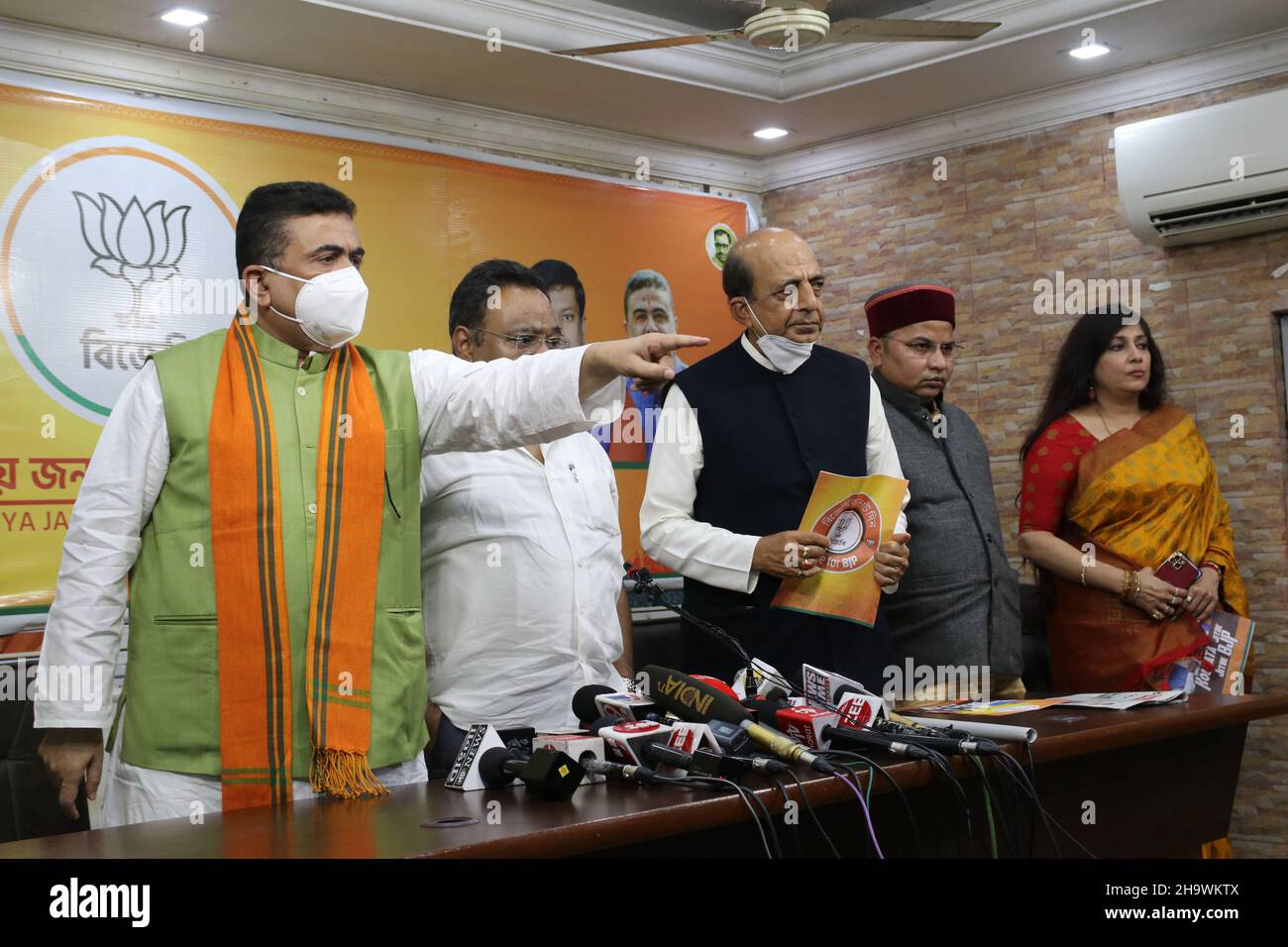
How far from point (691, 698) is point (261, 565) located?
0.71 m

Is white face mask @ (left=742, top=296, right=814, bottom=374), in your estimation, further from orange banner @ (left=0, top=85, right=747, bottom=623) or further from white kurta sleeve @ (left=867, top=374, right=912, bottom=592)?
orange banner @ (left=0, top=85, right=747, bottom=623)

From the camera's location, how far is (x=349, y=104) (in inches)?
180

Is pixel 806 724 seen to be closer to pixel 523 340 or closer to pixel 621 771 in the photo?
pixel 621 771

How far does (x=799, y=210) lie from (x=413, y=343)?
202cm

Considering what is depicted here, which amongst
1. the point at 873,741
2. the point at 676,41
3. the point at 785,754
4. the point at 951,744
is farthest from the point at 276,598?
the point at 676,41

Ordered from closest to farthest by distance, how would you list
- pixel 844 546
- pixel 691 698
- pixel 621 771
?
1. pixel 621 771
2. pixel 691 698
3. pixel 844 546

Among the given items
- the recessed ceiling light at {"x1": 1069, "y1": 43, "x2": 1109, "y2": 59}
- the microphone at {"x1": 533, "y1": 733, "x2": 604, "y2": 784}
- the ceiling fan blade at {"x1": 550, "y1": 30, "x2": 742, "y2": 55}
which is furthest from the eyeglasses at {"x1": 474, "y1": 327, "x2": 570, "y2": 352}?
the recessed ceiling light at {"x1": 1069, "y1": 43, "x2": 1109, "y2": 59}

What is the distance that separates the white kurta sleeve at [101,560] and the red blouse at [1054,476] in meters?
2.67

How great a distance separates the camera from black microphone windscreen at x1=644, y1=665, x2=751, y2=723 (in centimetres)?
192

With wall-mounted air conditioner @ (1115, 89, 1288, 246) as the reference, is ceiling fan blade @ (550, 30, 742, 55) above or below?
above

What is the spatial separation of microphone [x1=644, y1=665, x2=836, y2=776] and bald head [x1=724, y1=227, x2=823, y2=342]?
1.14 m

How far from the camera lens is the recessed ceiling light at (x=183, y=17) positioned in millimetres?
3857

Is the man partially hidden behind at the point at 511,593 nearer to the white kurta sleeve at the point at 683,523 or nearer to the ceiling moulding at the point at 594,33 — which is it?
the white kurta sleeve at the point at 683,523
